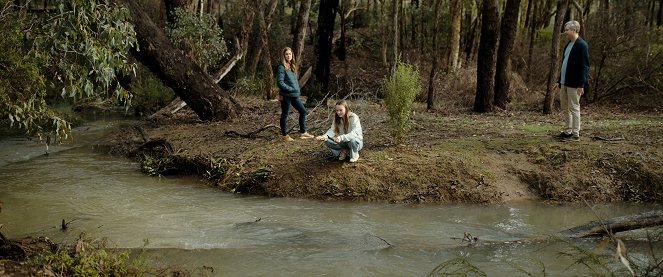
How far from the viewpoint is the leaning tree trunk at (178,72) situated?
13227 millimetres

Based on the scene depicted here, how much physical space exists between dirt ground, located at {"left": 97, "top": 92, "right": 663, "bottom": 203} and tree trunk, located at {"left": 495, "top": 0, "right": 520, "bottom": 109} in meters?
3.09

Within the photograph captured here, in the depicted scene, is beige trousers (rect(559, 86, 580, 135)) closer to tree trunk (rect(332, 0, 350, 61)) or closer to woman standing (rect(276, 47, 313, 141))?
woman standing (rect(276, 47, 313, 141))

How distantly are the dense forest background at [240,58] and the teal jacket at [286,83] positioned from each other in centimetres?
246

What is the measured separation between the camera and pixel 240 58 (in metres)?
18.9

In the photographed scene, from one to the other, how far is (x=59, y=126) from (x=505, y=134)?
7.98 metres

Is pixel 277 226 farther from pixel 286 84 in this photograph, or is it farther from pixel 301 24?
pixel 301 24

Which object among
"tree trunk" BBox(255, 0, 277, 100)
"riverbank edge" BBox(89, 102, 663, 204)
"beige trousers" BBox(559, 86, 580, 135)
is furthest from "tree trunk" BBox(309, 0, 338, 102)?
"beige trousers" BBox(559, 86, 580, 135)

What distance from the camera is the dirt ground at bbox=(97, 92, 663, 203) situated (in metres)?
8.88

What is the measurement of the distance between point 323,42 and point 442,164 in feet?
32.5

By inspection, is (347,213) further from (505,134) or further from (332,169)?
(505,134)

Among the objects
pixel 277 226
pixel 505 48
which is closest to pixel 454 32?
pixel 505 48

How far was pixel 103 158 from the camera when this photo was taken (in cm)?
1229

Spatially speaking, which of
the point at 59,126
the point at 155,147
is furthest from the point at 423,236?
the point at 155,147

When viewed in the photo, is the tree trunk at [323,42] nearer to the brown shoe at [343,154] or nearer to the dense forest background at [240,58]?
the dense forest background at [240,58]
